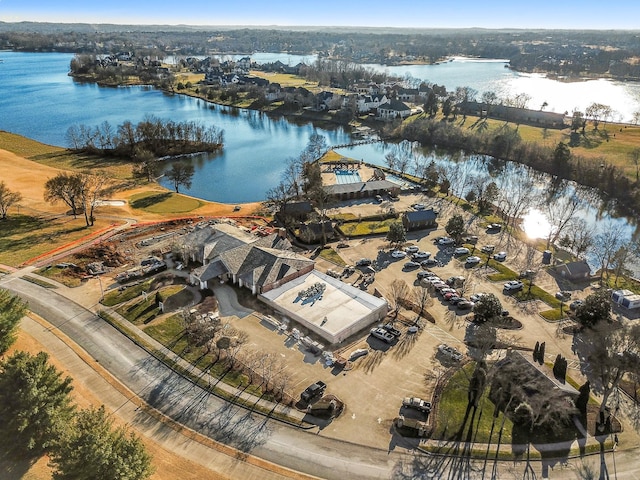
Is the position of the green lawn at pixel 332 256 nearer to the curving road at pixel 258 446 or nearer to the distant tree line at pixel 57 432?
the curving road at pixel 258 446

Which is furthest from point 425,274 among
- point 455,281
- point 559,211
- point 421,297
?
point 559,211

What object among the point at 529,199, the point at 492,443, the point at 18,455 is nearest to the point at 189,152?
the point at 529,199

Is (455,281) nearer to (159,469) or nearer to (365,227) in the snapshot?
(365,227)

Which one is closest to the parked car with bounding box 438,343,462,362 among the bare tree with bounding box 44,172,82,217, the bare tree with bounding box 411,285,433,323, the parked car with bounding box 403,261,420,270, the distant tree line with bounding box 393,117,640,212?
the bare tree with bounding box 411,285,433,323

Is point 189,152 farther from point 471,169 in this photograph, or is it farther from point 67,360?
point 67,360

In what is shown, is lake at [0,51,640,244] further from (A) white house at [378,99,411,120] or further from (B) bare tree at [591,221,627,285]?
(A) white house at [378,99,411,120]

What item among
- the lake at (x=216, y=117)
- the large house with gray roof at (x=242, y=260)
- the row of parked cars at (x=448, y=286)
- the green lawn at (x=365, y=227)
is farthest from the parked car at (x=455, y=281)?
the lake at (x=216, y=117)
